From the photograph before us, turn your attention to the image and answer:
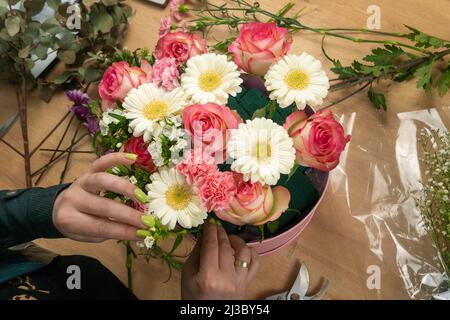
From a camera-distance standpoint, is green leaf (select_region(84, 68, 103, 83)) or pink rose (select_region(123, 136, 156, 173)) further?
green leaf (select_region(84, 68, 103, 83))

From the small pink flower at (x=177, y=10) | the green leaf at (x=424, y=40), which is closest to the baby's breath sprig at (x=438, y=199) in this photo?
the green leaf at (x=424, y=40)

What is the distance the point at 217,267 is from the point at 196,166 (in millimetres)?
137

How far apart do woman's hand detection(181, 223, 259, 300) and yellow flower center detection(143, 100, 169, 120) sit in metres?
0.13

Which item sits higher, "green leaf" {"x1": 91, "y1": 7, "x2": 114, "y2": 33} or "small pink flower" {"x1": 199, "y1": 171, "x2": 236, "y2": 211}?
"green leaf" {"x1": 91, "y1": 7, "x2": 114, "y2": 33}

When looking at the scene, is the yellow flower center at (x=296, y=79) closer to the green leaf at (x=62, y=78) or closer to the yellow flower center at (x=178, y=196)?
the yellow flower center at (x=178, y=196)

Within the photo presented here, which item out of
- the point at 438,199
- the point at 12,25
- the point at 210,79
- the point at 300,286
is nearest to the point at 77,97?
the point at 12,25

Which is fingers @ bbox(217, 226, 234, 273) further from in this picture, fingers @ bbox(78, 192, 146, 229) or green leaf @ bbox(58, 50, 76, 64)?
green leaf @ bbox(58, 50, 76, 64)

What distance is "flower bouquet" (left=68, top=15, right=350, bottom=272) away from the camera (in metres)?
0.37

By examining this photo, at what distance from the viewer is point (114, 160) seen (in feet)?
1.37

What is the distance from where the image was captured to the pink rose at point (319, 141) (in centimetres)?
39

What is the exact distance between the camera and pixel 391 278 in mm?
610

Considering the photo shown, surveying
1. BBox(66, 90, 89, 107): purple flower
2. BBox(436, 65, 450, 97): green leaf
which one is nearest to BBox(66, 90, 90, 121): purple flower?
BBox(66, 90, 89, 107): purple flower

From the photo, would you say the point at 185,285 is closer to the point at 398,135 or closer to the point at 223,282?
the point at 223,282

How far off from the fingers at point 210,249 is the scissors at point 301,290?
20 cm
